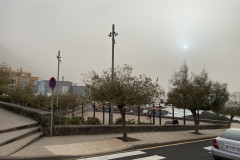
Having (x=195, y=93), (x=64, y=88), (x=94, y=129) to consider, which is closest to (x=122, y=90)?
(x=94, y=129)

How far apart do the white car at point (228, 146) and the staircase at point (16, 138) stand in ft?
22.5

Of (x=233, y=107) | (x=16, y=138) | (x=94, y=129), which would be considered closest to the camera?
(x=16, y=138)

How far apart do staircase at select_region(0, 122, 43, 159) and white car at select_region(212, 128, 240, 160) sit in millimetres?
6853

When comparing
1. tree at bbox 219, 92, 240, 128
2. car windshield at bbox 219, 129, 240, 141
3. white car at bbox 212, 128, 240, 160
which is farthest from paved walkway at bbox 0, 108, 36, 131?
tree at bbox 219, 92, 240, 128

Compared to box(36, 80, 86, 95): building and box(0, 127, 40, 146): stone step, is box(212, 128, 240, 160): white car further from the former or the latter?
box(36, 80, 86, 95): building

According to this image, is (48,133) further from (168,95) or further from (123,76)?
(168,95)

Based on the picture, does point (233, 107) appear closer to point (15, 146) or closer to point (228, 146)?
point (228, 146)

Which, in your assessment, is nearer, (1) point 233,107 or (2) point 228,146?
(2) point 228,146

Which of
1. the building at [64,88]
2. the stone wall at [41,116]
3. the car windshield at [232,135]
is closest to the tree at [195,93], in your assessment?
the car windshield at [232,135]

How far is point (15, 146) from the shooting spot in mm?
6965

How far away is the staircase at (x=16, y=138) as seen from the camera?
21.5 ft

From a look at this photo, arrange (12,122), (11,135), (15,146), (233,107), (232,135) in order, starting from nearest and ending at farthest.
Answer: (232,135), (15,146), (11,135), (12,122), (233,107)

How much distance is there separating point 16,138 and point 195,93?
1159cm

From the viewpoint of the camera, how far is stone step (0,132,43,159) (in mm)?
6231
